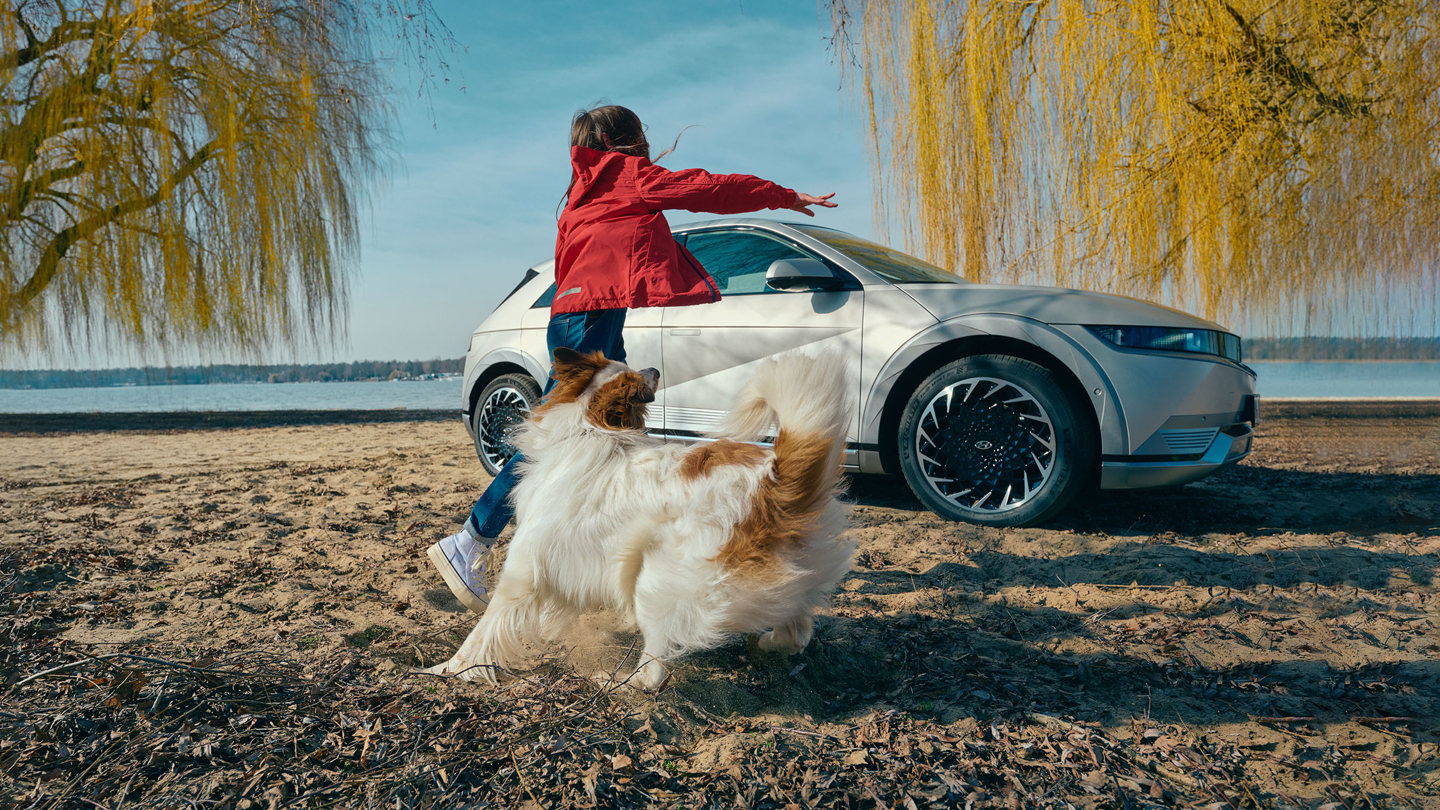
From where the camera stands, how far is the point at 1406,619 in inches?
109

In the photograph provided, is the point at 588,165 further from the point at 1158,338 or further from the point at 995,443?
the point at 1158,338

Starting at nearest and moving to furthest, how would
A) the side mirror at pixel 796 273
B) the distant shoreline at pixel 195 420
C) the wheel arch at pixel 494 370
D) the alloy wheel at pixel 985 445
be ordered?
1. the alloy wheel at pixel 985 445
2. the side mirror at pixel 796 273
3. the wheel arch at pixel 494 370
4. the distant shoreline at pixel 195 420

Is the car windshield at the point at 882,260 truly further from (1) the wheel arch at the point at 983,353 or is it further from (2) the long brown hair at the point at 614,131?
(2) the long brown hair at the point at 614,131

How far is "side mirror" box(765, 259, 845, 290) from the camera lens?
163 inches

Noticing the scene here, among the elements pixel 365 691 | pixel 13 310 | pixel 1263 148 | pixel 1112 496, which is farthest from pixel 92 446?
pixel 1263 148

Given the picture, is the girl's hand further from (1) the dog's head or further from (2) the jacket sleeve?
(1) the dog's head

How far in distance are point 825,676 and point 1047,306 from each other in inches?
104

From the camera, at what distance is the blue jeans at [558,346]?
291 centimetres

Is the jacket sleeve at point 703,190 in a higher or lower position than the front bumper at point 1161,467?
higher

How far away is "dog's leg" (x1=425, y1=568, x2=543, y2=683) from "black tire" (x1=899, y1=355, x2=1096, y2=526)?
2.49m

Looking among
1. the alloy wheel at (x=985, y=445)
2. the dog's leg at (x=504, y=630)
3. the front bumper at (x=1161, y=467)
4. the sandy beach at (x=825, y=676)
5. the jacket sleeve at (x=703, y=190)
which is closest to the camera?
the sandy beach at (x=825, y=676)

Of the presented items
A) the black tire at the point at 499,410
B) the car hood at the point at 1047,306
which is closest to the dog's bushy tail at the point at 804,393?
the car hood at the point at 1047,306

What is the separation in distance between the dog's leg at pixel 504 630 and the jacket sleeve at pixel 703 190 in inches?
60.9

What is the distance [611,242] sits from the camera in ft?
9.18
